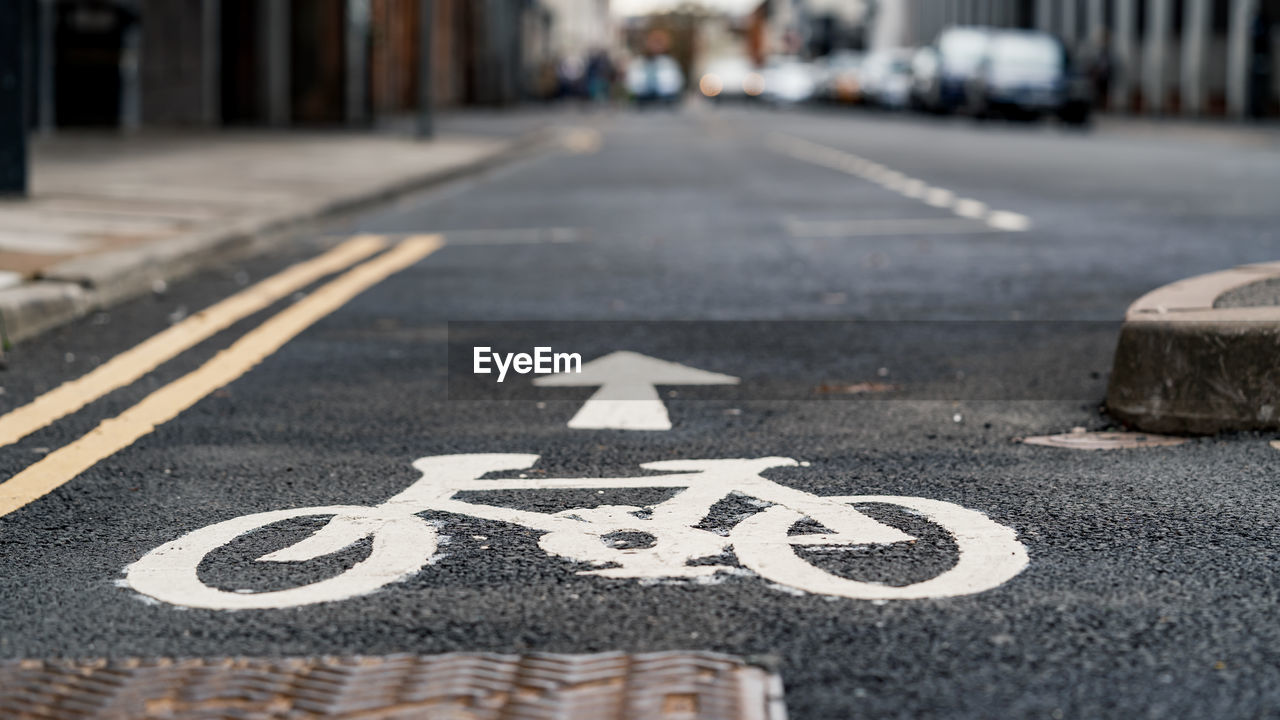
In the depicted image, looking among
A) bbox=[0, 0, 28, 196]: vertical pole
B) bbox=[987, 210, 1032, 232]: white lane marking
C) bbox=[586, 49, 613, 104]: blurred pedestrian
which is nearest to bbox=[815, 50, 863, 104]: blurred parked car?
bbox=[586, 49, 613, 104]: blurred pedestrian

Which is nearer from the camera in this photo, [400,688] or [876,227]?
[400,688]

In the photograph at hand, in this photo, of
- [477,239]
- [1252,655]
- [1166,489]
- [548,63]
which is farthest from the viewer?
[548,63]

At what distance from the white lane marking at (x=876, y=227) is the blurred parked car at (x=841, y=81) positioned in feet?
174

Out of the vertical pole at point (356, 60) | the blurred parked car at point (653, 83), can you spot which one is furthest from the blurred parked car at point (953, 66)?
the blurred parked car at point (653, 83)

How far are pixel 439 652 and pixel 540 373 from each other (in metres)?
3.20

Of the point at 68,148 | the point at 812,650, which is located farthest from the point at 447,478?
the point at 68,148

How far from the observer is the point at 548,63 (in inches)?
3231

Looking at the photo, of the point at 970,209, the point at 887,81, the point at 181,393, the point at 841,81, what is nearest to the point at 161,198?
the point at 970,209

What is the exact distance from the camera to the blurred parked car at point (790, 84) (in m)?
82.1

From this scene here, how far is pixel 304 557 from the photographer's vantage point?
3645mm

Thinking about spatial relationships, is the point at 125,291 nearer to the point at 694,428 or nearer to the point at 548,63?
the point at 694,428

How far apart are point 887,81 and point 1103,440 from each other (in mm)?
53631

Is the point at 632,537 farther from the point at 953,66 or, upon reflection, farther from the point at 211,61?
the point at 953,66

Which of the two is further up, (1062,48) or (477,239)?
(1062,48)
